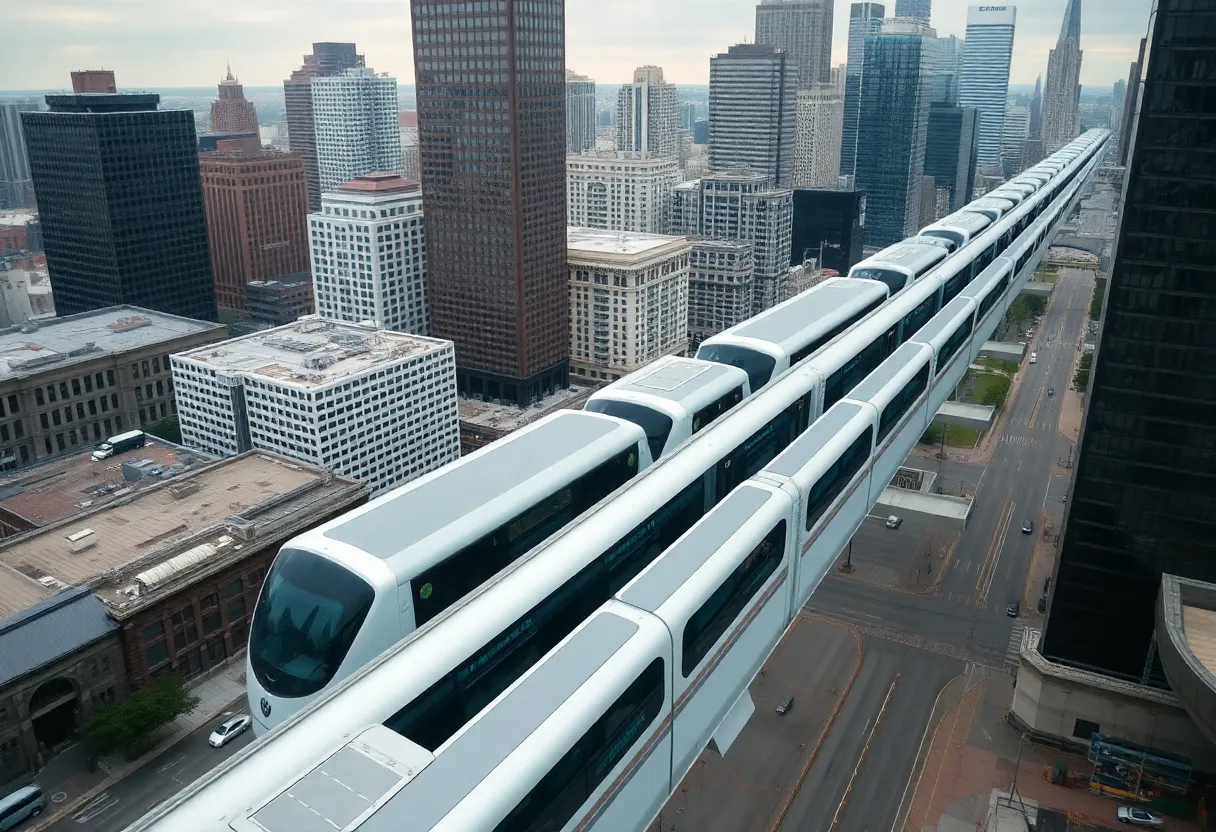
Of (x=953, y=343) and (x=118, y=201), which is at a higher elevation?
(x=118, y=201)

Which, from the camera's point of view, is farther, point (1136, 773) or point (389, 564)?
point (1136, 773)

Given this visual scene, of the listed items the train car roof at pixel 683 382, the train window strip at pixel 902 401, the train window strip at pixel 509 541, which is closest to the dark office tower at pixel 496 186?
the train window strip at pixel 902 401

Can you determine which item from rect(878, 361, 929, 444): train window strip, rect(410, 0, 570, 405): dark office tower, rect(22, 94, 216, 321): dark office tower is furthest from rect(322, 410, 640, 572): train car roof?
rect(22, 94, 216, 321): dark office tower

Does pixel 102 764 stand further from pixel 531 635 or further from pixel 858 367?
pixel 858 367

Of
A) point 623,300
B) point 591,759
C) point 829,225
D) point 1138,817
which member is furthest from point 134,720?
point 829,225

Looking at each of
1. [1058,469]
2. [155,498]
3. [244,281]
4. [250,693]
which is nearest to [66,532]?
[155,498]

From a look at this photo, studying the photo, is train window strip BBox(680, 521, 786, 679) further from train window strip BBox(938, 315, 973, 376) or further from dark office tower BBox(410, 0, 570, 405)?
dark office tower BBox(410, 0, 570, 405)

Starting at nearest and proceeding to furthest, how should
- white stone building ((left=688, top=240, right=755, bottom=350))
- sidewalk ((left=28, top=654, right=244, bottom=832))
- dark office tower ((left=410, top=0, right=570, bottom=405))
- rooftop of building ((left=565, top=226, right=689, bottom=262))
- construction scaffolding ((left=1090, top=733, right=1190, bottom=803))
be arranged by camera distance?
construction scaffolding ((left=1090, top=733, right=1190, bottom=803)) → sidewalk ((left=28, top=654, right=244, bottom=832)) → dark office tower ((left=410, top=0, right=570, bottom=405)) → rooftop of building ((left=565, top=226, right=689, bottom=262)) → white stone building ((left=688, top=240, right=755, bottom=350))
